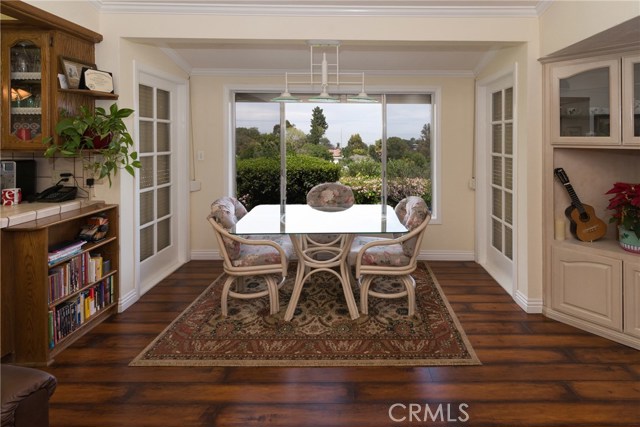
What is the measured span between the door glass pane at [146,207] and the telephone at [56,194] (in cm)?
86

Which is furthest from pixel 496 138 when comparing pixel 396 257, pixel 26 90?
pixel 26 90

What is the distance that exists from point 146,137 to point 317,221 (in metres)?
1.88

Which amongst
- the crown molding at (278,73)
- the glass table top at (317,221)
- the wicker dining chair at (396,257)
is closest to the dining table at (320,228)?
the glass table top at (317,221)

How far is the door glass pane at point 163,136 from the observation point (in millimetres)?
4781

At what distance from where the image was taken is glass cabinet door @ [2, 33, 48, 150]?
10.5 feet

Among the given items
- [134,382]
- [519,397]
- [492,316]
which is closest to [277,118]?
[492,316]

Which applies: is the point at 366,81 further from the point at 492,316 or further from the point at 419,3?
the point at 492,316

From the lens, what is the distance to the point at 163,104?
16.0 ft

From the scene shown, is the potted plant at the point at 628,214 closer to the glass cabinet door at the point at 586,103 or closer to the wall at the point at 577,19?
the glass cabinet door at the point at 586,103

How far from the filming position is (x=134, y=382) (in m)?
2.62

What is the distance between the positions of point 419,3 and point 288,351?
263 centimetres

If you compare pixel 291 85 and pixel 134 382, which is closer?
pixel 134 382

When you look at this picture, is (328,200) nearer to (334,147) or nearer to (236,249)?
(334,147)

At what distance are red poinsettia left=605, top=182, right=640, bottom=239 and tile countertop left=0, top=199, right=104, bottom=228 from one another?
3.71 m
